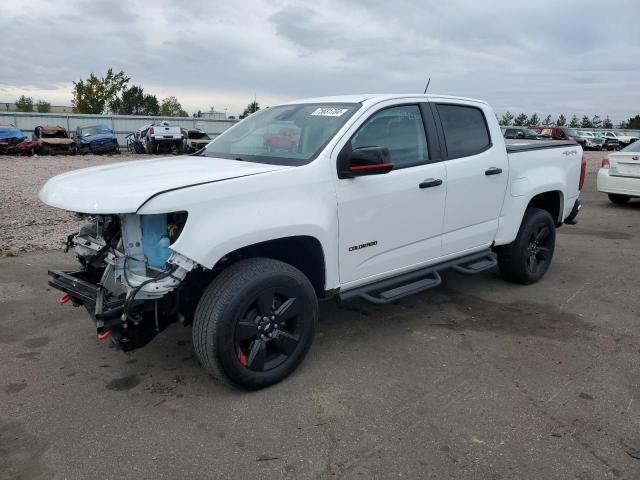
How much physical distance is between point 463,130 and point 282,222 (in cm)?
221

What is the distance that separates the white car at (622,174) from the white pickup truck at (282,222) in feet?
22.5

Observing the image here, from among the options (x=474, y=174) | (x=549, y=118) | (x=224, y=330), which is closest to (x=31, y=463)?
(x=224, y=330)

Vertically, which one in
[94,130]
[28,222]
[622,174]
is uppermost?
[94,130]

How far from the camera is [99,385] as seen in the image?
11.5 ft

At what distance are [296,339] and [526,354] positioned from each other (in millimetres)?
1780

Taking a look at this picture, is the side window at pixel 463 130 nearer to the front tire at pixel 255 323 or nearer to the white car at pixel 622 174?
the front tire at pixel 255 323

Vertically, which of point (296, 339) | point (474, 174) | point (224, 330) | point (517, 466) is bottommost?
point (517, 466)

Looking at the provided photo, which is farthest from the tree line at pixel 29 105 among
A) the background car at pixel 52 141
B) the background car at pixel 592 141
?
the background car at pixel 592 141

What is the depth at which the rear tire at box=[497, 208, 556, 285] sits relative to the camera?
5355 millimetres

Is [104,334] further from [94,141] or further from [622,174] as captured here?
[94,141]

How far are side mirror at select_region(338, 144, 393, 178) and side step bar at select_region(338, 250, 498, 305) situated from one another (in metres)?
0.88

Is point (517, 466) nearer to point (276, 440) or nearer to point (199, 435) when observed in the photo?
point (276, 440)

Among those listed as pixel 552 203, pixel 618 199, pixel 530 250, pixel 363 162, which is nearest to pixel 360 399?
pixel 363 162

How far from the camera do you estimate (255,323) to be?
3277 millimetres
